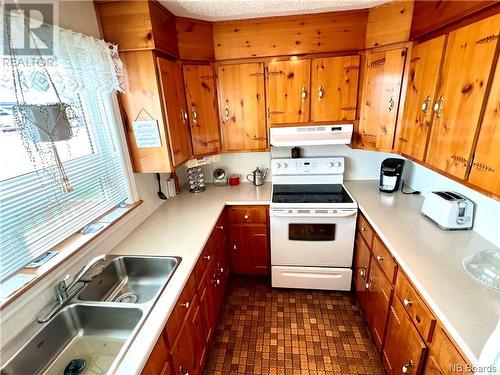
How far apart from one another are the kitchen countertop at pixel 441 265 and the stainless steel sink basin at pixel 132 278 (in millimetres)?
1267

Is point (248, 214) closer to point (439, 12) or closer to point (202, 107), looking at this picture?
point (202, 107)

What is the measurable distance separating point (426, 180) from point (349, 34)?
1336 millimetres

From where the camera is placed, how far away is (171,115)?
6.00ft

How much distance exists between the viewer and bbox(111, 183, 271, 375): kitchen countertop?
96 cm

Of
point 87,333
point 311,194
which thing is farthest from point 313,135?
point 87,333

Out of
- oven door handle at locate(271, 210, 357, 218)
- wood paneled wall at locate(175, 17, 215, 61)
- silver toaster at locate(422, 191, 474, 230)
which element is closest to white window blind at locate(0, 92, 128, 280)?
wood paneled wall at locate(175, 17, 215, 61)

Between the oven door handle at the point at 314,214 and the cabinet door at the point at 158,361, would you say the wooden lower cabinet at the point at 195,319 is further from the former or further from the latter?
the oven door handle at the point at 314,214

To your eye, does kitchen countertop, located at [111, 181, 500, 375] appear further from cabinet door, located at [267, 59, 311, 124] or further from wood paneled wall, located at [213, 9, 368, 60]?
wood paneled wall, located at [213, 9, 368, 60]

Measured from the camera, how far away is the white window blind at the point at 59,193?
1.05 meters

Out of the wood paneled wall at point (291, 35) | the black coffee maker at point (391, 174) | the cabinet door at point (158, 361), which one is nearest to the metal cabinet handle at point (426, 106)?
the black coffee maker at point (391, 174)

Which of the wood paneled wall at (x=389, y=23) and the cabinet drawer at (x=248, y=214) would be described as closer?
the wood paneled wall at (x=389, y=23)

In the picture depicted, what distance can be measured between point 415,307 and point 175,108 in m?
1.95

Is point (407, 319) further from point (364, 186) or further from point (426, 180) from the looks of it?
point (364, 186)

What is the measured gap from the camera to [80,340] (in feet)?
3.78
